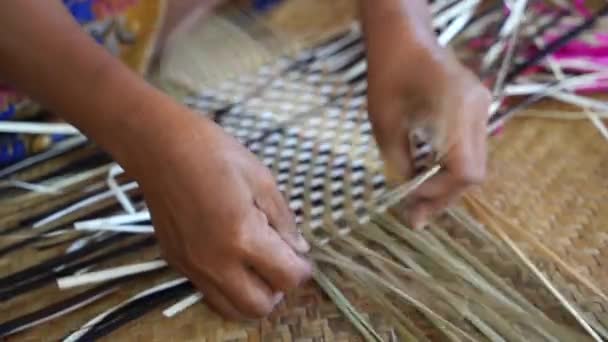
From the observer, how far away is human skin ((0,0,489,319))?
22.0 inches

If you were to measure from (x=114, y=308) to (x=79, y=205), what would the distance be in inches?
6.1

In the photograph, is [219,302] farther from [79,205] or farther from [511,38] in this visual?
[511,38]

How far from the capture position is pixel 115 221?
78cm

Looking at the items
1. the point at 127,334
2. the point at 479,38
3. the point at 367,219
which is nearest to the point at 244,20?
the point at 479,38

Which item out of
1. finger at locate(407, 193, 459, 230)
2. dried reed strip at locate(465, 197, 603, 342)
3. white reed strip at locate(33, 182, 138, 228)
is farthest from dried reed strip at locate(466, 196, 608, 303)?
white reed strip at locate(33, 182, 138, 228)

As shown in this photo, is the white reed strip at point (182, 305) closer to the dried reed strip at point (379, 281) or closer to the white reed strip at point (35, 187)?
the dried reed strip at point (379, 281)

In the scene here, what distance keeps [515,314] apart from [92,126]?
360 millimetres

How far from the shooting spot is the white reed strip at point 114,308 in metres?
0.68

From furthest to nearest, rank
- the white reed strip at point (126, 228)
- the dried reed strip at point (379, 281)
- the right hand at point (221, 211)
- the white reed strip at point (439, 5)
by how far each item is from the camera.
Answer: the white reed strip at point (439, 5)
the white reed strip at point (126, 228)
the dried reed strip at point (379, 281)
the right hand at point (221, 211)

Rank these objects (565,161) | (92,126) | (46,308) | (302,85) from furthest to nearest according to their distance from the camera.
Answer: (302,85), (565,161), (46,308), (92,126)

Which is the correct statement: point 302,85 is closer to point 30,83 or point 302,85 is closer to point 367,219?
point 367,219

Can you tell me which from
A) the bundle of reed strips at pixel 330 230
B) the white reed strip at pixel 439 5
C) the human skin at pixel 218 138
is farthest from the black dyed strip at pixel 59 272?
the white reed strip at pixel 439 5

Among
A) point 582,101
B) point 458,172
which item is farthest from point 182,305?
point 582,101

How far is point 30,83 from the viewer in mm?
630
